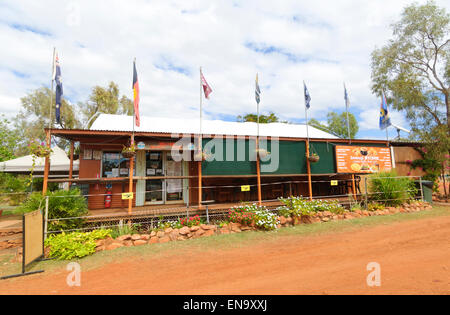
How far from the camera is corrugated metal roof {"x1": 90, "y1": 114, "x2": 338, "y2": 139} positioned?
37.1ft

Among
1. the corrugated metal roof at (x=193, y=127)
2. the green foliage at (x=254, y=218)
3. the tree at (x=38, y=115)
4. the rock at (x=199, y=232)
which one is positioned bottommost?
the rock at (x=199, y=232)

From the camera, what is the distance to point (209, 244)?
648 cm

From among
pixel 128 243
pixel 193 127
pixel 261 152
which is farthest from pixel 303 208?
pixel 193 127

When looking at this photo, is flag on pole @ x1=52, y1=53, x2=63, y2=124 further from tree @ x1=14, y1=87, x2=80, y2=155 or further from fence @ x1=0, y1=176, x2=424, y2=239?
tree @ x1=14, y1=87, x2=80, y2=155

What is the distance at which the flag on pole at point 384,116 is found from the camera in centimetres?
1202

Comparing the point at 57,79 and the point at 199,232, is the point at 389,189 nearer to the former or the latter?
the point at 199,232

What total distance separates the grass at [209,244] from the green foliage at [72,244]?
188 mm

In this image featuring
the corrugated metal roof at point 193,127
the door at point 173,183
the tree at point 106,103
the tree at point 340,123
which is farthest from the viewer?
the tree at point 340,123

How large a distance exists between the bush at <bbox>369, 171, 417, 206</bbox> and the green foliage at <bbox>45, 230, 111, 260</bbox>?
37.4 feet

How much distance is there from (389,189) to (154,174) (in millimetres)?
11103

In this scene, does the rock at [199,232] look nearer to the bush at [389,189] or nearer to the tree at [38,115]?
the bush at [389,189]

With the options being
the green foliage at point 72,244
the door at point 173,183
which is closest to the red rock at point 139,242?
the green foliage at point 72,244

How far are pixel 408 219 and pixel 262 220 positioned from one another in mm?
6240

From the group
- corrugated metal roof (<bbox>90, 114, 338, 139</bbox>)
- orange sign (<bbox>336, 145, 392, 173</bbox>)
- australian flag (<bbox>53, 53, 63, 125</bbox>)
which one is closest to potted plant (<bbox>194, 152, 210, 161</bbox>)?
corrugated metal roof (<bbox>90, 114, 338, 139</bbox>)
